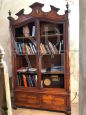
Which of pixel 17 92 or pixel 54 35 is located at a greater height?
pixel 54 35

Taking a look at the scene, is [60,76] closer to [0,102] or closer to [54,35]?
[54,35]

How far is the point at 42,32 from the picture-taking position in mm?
3426

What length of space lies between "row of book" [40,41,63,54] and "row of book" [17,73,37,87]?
1.73ft

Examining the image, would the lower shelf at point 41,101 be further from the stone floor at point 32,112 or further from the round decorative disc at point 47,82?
the round decorative disc at point 47,82

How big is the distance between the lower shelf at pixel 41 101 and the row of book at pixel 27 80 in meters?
0.18

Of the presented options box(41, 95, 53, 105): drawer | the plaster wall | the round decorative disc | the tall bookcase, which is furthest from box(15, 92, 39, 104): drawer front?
the plaster wall

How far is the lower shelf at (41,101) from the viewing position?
3.31 m

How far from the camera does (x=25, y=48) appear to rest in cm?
352

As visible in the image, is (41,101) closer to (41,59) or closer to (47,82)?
(47,82)

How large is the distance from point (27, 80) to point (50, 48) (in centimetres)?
79

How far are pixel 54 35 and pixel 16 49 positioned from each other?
796 mm

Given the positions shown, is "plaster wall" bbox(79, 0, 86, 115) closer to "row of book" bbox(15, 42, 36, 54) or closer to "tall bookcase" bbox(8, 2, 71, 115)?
"tall bookcase" bbox(8, 2, 71, 115)

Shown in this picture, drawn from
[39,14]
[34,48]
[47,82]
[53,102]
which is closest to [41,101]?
[53,102]

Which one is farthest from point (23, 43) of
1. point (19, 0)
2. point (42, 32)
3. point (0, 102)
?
point (0, 102)
